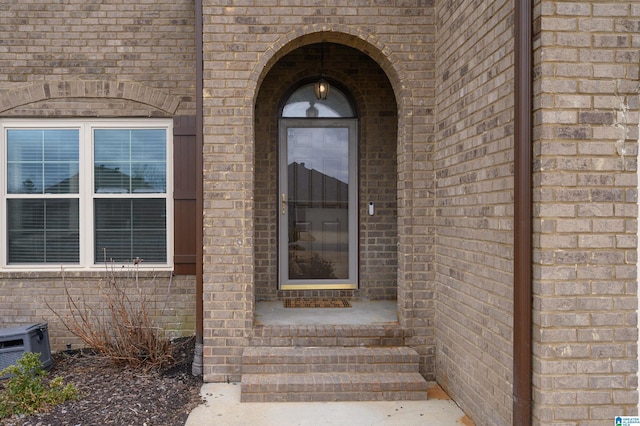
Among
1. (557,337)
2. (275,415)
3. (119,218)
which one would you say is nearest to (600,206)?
(557,337)

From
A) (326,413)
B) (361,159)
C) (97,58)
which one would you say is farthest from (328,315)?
(97,58)

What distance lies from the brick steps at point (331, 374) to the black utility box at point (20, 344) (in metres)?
2.10

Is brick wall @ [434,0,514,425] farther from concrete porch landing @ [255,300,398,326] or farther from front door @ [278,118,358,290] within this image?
front door @ [278,118,358,290]

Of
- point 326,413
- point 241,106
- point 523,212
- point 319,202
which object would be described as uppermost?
point 241,106

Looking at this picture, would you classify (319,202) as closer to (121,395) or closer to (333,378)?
(333,378)

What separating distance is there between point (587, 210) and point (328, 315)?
2.72m

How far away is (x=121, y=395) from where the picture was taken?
3766mm

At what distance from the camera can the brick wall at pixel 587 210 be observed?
252cm

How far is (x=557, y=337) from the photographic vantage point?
253 cm

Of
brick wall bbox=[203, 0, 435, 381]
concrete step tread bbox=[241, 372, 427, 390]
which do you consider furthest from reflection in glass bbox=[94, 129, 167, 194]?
concrete step tread bbox=[241, 372, 427, 390]

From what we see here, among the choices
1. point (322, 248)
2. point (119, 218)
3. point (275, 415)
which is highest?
point (119, 218)

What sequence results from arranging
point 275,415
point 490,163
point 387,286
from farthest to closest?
point 387,286, point 275,415, point 490,163

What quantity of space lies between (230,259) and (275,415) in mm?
1356

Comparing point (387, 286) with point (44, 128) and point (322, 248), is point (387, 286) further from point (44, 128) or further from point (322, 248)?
point (44, 128)
